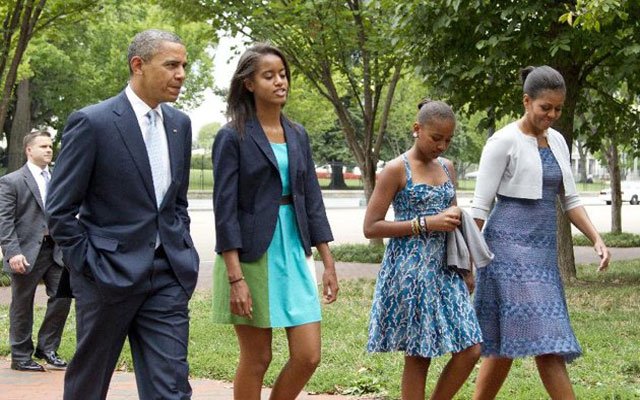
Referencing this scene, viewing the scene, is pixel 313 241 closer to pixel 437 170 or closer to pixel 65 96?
pixel 437 170

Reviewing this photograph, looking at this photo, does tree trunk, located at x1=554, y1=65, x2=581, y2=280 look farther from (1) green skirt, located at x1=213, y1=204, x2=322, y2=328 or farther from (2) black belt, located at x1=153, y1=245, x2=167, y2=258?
(2) black belt, located at x1=153, y1=245, x2=167, y2=258

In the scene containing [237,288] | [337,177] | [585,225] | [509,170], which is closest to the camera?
[237,288]

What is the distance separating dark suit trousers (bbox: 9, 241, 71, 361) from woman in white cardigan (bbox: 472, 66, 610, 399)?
4.02 m

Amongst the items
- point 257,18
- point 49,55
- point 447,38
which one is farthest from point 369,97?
point 49,55

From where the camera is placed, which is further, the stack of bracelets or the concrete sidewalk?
the concrete sidewalk

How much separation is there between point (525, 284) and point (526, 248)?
0.18 m

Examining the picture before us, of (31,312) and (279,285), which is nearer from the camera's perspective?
(279,285)

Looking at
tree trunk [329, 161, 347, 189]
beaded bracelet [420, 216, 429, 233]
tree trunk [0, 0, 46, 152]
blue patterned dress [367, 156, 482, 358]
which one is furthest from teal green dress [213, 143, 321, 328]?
tree trunk [329, 161, 347, 189]

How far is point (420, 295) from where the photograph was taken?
4918 millimetres

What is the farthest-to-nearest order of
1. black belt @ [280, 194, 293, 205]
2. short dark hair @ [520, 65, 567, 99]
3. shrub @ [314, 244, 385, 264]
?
shrub @ [314, 244, 385, 264] → short dark hair @ [520, 65, 567, 99] → black belt @ [280, 194, 293, 205]

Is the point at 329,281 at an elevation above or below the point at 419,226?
below

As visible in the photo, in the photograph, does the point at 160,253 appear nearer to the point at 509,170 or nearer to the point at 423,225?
the point at 423,225

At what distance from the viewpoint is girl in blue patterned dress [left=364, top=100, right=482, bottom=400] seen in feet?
16.0

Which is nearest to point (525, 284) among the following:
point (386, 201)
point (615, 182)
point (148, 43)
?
point (386, 201)
